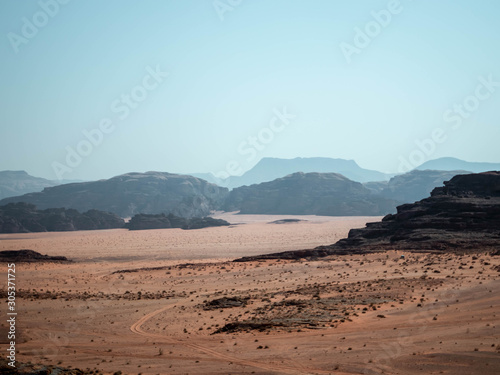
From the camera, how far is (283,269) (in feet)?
129

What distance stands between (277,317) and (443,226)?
31.7m

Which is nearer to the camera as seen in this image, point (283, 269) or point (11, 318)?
point (11, 318)

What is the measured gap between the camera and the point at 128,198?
162m

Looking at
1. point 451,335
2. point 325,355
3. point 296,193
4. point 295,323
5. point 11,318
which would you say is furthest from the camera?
point 296,193

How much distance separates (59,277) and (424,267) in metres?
29.5

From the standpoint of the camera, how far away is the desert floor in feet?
51.1

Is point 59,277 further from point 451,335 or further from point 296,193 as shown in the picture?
point 296,193

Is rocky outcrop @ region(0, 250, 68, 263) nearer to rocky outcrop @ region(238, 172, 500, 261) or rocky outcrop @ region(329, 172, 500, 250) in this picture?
rocky outcrop @ region(238, 172, 500, 261)

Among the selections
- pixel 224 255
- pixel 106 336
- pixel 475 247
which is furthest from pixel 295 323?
pixel 224 255

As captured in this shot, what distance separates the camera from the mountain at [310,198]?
153m

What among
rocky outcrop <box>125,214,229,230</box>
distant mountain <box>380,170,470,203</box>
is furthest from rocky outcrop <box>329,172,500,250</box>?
distant mountain <box>380,170,470,203</box>

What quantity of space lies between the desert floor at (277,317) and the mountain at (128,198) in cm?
11097

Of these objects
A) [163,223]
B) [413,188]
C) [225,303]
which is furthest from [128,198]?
[225,303]

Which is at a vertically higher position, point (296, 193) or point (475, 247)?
point (296, 193)
